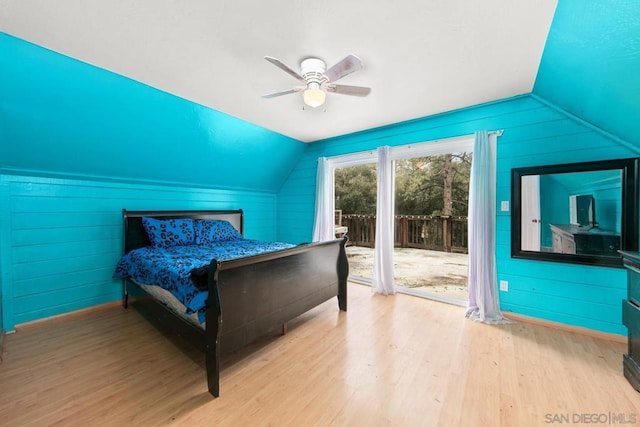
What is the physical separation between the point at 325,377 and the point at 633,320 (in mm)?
2248

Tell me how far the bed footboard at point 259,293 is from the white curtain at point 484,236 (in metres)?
1.65

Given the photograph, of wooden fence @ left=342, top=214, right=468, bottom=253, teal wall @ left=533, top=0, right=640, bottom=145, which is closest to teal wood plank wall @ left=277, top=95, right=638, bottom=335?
teal wall @ left=533, top=0, right=640, bottom=145

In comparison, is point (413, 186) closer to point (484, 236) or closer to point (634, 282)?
point (484, 236)

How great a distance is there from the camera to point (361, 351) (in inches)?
86.3

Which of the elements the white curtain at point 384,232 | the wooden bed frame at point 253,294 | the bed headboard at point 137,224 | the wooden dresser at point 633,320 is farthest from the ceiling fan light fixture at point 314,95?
the bed headboard at point 137,224

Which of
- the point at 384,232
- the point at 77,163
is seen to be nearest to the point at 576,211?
the point at 384,232

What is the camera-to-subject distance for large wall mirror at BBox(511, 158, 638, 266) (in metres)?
2.28

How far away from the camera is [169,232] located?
3.24m

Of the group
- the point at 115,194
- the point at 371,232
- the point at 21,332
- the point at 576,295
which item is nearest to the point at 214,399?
the point at 21,332

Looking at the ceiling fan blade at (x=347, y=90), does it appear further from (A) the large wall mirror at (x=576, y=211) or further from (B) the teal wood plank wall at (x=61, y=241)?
(B) the teal wood plank wall at (x=61, y=241)

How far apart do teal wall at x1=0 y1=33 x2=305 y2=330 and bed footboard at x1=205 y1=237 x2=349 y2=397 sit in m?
2.11

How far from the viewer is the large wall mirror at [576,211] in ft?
7.49

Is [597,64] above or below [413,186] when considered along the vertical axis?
above

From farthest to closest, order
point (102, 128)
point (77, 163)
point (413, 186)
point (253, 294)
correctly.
→ point (413, 186)
point (77, 163)
point (102, 128)
point (253, 294)
